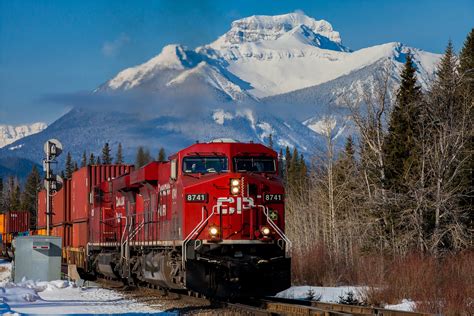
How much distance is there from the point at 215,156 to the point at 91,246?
14.6 meters

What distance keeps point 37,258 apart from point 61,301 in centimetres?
520

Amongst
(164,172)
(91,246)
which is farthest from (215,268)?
(91,246)

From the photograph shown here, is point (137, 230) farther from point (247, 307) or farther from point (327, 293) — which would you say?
point (247, 307)

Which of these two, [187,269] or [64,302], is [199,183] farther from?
[64,302]

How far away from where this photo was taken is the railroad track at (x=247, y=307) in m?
16.0

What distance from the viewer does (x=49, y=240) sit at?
24656mm

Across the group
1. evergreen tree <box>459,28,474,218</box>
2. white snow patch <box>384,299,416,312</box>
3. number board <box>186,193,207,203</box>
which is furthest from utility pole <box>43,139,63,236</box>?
evergreen tree <box>459,28,474,218</box>

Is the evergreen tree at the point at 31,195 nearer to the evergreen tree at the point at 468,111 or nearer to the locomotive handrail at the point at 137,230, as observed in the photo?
the evergreen tree at the point at 468,111

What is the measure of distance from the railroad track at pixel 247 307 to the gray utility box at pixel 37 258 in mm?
2623

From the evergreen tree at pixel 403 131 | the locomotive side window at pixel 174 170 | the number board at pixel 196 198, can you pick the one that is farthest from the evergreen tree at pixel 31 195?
the number board at pixel 196 198

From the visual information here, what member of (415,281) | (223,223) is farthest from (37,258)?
(415,281)

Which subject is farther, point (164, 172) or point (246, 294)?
point (164, 172)

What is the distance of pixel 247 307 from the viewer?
17531mm

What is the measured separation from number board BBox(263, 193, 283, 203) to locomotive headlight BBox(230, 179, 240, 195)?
71 cm
